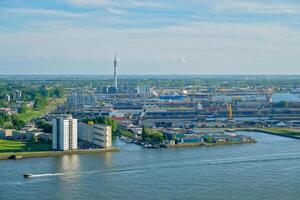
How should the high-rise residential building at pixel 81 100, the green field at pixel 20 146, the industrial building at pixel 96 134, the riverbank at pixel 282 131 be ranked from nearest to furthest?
the green field at pixel 20 146, the industrial building at pixel 96 134, the riverbank at pixel 282 131, the high-rise residential building at pixel 81 100

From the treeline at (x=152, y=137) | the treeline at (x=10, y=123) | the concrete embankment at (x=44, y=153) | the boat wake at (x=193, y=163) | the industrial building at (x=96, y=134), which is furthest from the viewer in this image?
the treeline at (x=10, y=123)

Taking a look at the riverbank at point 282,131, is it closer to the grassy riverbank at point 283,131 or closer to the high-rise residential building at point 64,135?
the grassy riverbank at point 283,131

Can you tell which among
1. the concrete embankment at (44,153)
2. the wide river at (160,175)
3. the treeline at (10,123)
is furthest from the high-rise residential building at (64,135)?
the treeline at (10,123)

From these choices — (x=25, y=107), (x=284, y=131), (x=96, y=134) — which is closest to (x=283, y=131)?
(x=284, y=131)

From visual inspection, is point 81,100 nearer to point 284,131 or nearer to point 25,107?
point 25,107

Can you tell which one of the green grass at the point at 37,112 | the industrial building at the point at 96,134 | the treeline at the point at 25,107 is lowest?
the green grass at the point at 37,112

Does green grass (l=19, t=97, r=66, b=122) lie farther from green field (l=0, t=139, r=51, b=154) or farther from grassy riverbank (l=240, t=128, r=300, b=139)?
grassy riverbank (l=240, t=128, r=300, b=139)
